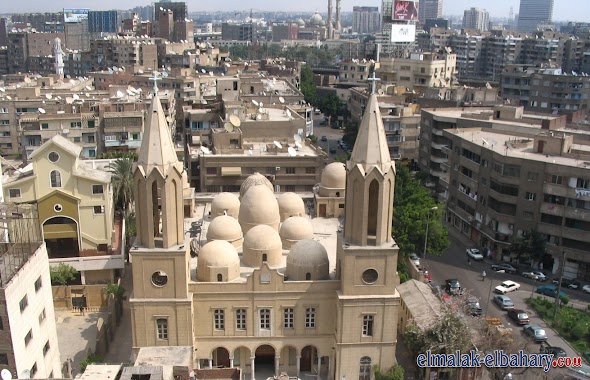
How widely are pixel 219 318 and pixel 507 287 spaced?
1065 inches

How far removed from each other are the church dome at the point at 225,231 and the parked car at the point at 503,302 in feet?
72.9

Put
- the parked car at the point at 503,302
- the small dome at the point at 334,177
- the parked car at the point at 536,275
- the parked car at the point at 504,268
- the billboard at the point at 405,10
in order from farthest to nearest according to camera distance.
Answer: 1. the billboard at the point at 405,10
2. the parked car at the point at 504,268
3. the parked car at the point at 536,275
4. the parked car at the point at 503,302
5. the small dome at the point at 334,177

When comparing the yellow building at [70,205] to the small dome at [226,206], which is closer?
the small dome at [226,206]

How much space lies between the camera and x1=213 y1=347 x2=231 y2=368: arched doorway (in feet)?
127

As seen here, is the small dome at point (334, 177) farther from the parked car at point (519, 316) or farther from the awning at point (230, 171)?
the parked car at point (519, 316)

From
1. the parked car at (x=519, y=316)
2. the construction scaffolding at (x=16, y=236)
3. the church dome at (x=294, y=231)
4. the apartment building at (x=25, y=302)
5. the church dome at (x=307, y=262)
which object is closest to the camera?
the apartment building at (x=25, y=302)

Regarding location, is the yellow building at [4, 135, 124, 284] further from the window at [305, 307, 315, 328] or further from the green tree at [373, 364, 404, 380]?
the green tree at [373, 364, 404, 380]

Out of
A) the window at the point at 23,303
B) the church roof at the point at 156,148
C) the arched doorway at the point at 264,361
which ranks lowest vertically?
the arched doorway at the point at 264,361

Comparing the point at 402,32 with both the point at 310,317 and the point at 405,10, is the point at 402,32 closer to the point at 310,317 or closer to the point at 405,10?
the point at 405,10

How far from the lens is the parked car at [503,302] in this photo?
48.7m

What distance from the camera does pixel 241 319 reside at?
37.0 m

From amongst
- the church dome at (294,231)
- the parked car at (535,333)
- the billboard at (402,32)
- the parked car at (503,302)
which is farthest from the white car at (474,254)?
the billboard at (402,32)

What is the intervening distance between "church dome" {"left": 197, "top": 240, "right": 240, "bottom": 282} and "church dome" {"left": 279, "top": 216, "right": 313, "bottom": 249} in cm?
539

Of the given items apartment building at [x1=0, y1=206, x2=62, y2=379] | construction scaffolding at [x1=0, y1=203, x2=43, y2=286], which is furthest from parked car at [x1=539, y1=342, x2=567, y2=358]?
construction scaffolding at [x1=0, y1=203, x2=43, y2=286]
